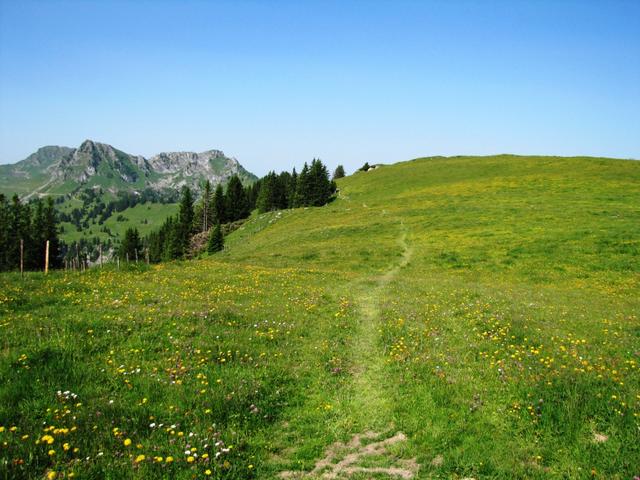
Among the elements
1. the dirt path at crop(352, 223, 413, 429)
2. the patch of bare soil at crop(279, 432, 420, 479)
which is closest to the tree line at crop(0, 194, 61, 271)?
the dirt path at crop(352, 223, 413, 429)

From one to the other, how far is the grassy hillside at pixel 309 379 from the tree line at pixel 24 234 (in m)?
78.7

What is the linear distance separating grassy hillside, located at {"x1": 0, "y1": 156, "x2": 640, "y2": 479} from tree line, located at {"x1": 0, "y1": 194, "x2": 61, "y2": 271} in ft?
258

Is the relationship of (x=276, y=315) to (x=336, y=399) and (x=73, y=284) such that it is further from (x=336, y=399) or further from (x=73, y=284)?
(x=73, y=284)

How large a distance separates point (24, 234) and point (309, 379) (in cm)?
10244

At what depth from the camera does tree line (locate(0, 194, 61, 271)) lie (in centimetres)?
8438

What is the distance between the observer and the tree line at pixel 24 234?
277 ft

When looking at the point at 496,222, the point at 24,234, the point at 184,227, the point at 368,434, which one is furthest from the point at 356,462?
the point at 184,227

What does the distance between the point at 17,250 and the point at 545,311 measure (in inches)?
4038

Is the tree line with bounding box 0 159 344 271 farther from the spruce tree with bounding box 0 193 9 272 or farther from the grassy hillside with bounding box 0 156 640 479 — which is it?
the grassy hillside with bounding box 0 156 640 479

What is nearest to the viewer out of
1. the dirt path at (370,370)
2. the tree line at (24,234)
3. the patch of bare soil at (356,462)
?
the patch of bare soil at (356,462)

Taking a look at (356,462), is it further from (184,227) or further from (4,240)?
(184,227)

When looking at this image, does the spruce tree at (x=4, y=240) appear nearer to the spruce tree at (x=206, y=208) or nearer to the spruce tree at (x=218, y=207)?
the spruce tree at (x=206, y=208)

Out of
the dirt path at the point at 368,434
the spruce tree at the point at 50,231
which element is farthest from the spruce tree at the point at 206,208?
the dirt path at the point at 368,434

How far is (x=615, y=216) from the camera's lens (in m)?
46.9
